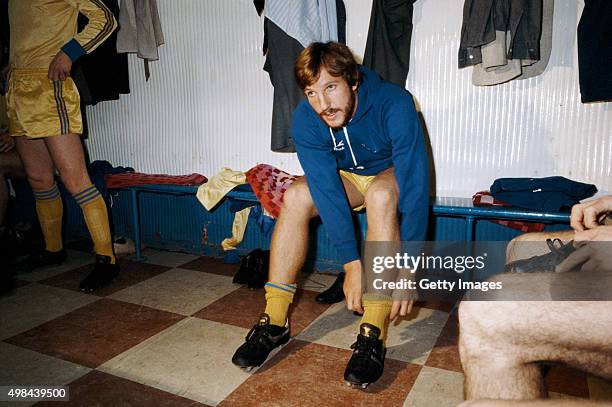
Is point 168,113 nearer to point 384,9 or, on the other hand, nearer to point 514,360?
point 384,9

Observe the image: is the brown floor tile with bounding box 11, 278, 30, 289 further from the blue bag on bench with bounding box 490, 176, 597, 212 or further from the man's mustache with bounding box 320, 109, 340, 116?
the blue bag on bench with bounding box 490, 176, 597, 212

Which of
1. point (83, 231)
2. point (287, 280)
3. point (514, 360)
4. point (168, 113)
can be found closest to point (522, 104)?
point (287, 280)

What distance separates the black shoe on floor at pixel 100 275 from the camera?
195cm

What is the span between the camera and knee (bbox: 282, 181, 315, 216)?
1.45 metres

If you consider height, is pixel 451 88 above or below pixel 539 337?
above

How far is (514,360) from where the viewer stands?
2.06 feet

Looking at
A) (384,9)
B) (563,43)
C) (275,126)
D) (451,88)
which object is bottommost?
(275,126)

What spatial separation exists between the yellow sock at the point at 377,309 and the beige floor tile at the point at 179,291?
0.79 m

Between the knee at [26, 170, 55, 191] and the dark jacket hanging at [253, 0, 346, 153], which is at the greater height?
the dark jacket hanging at [253, 0, 346, 153]

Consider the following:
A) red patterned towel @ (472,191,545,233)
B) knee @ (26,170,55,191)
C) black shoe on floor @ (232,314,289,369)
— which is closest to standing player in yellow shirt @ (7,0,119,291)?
knee @ (26,170,55,191)

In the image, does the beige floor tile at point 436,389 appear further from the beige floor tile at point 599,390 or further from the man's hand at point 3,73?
the man's hand at point 3,73

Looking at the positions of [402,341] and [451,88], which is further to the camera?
[451,88]

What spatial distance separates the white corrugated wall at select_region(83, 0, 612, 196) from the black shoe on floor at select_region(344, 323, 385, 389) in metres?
1.12

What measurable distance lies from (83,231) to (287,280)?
2.14 metres
